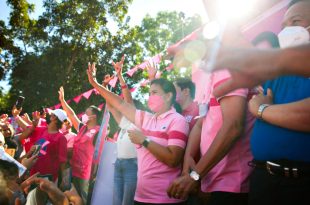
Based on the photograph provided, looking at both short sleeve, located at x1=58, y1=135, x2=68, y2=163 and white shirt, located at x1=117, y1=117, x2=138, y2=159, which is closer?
white shirt, located at x1=117, y1=117, x2=138, y2=159

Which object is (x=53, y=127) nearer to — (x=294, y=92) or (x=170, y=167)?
(x=170, y=167)

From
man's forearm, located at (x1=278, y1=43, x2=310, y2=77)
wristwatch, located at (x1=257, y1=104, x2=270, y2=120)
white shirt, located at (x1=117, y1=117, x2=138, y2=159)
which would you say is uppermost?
man's forearm, located at (x1=278, y1=43, x2=310, y2=77)

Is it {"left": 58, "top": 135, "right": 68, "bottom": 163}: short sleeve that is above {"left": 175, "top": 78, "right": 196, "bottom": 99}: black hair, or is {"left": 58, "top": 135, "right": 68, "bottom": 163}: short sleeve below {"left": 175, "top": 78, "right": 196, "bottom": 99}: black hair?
below

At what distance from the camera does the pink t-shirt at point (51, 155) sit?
14.1 ft

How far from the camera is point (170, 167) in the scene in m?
2.55

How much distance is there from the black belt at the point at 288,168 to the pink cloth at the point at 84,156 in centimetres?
353

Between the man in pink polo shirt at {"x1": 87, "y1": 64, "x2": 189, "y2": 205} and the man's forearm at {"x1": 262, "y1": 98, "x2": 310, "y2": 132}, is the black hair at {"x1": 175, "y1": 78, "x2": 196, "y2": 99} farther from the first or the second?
the man's forearm at {"x1": 262, "y1": 98, "x2": 310, "y2": 132}

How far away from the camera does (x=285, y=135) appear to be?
1.49m

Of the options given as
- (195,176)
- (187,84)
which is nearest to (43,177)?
(187,84)

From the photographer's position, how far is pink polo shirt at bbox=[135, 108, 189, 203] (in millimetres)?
2506

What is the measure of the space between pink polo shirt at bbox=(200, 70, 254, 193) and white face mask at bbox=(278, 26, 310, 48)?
1.39 feet

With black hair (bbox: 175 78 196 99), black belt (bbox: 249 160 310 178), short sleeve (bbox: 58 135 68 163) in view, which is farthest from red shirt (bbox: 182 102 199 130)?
short sleeve (bbox: 58 135 68 163)

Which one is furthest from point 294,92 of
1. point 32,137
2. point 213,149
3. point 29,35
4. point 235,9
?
point 29,35

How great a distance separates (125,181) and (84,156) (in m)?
1.56
